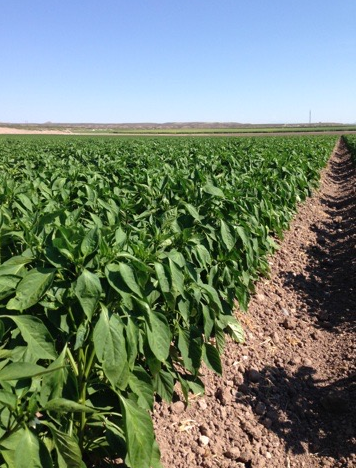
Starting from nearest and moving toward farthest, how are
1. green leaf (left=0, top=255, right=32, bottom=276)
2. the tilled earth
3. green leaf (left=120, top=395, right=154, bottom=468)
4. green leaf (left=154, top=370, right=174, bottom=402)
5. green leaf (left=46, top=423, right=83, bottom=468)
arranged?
green leaf (left=46, top=423, right=83, bottom=468), green leaf (left=120, top=395, right=154, bottom=468), green leaf (left=0, top=255, right=32, bottom=276), green leaf (left=154, top=370, right=174, bottom=402), the tilled earth

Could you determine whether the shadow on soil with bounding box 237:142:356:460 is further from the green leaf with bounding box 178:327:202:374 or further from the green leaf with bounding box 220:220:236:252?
the green leaf with bounding box 220:220:236:252

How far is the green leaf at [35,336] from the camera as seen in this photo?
1.94 meters

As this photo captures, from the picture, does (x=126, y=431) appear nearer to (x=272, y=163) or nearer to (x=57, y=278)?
(x=57, y=278)

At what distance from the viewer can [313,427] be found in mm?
3367

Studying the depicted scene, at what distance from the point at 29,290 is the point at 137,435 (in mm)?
798

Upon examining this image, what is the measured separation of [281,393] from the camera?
3.68 m

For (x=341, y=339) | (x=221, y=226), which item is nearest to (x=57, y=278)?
(x=221, y=226)

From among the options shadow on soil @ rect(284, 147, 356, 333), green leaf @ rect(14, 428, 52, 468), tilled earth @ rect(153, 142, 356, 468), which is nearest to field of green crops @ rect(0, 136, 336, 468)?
green leaf @ rect(14, 428, 52, 468)

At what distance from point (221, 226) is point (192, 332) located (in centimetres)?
94

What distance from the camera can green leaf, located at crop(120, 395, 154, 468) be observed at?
76.0 inches

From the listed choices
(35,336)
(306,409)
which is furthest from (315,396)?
(35,336)

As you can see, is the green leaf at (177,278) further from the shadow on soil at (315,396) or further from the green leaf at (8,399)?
the shadow on soil at (315,396)

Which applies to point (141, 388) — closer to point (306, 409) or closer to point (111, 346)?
point (111, 346)

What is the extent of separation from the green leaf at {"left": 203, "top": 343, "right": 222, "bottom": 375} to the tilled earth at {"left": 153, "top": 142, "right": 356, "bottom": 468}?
1.39 ft
